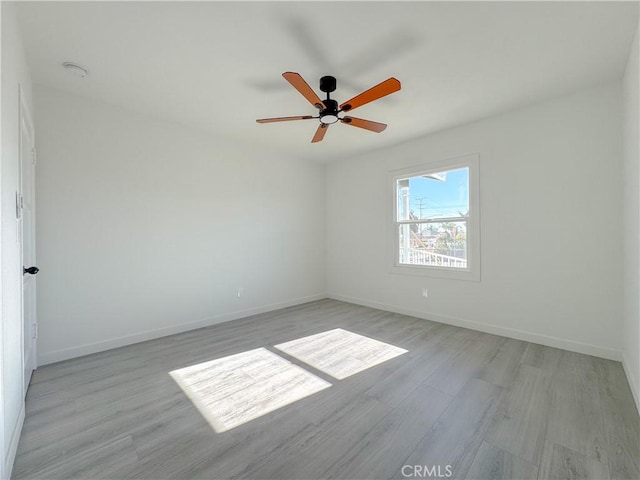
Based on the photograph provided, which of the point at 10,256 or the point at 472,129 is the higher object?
the point at 472,129

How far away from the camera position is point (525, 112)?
10.5 feet

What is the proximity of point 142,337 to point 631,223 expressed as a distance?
488 centimetres

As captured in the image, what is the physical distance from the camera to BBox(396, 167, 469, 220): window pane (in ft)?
12.5

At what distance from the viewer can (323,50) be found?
7.26 ft

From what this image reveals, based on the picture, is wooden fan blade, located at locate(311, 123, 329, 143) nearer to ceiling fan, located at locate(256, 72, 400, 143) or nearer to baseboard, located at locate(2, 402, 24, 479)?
ceiling fan, located at locate(256, 72, 400, 143)

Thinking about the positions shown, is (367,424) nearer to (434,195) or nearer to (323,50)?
(323,50)

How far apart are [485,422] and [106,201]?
13.1 ft

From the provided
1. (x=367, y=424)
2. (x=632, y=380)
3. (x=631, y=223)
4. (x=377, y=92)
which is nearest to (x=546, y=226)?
(x=631, y=223)

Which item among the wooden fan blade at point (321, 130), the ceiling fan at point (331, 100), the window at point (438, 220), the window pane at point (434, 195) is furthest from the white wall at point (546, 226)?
the wooden fan blade at point (321, 130)

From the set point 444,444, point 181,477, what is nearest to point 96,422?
point 181,477

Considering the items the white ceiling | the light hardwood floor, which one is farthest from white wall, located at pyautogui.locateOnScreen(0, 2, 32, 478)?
the white ceiling

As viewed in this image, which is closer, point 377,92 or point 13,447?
point 13,447

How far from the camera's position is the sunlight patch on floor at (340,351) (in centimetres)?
261

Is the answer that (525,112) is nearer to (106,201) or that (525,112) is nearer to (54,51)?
(54,51)
